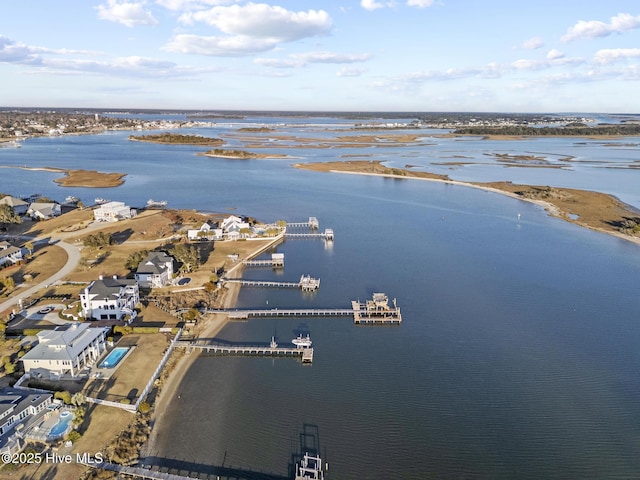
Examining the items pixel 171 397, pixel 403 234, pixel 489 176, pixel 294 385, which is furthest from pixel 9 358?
pixel 489 176

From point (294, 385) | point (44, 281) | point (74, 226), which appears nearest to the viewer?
point (294, 385)

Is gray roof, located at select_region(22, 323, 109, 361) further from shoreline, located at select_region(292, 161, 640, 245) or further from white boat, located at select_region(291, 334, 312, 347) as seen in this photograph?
shoreline, located at select_region(292, 161, 640, 245)

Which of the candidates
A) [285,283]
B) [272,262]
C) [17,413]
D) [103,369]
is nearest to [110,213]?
[272,262]

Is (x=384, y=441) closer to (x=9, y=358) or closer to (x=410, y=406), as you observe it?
(x=410, y=406)

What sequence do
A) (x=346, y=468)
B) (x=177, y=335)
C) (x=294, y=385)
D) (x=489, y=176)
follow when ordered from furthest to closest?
(x=489, y=176), (x=177, y=335), (x=294, y=385), (x=346, y=468)

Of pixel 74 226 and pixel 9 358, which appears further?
pixel 74 226

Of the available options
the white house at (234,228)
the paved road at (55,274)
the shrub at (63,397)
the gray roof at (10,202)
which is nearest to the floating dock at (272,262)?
the white house at (234,228)

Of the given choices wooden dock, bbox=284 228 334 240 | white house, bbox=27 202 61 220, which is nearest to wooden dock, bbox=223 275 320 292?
wooden dock, bbox=284 228 334 240

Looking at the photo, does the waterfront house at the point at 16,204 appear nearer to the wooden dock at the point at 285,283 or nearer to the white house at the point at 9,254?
the white house at the point at 9,254
